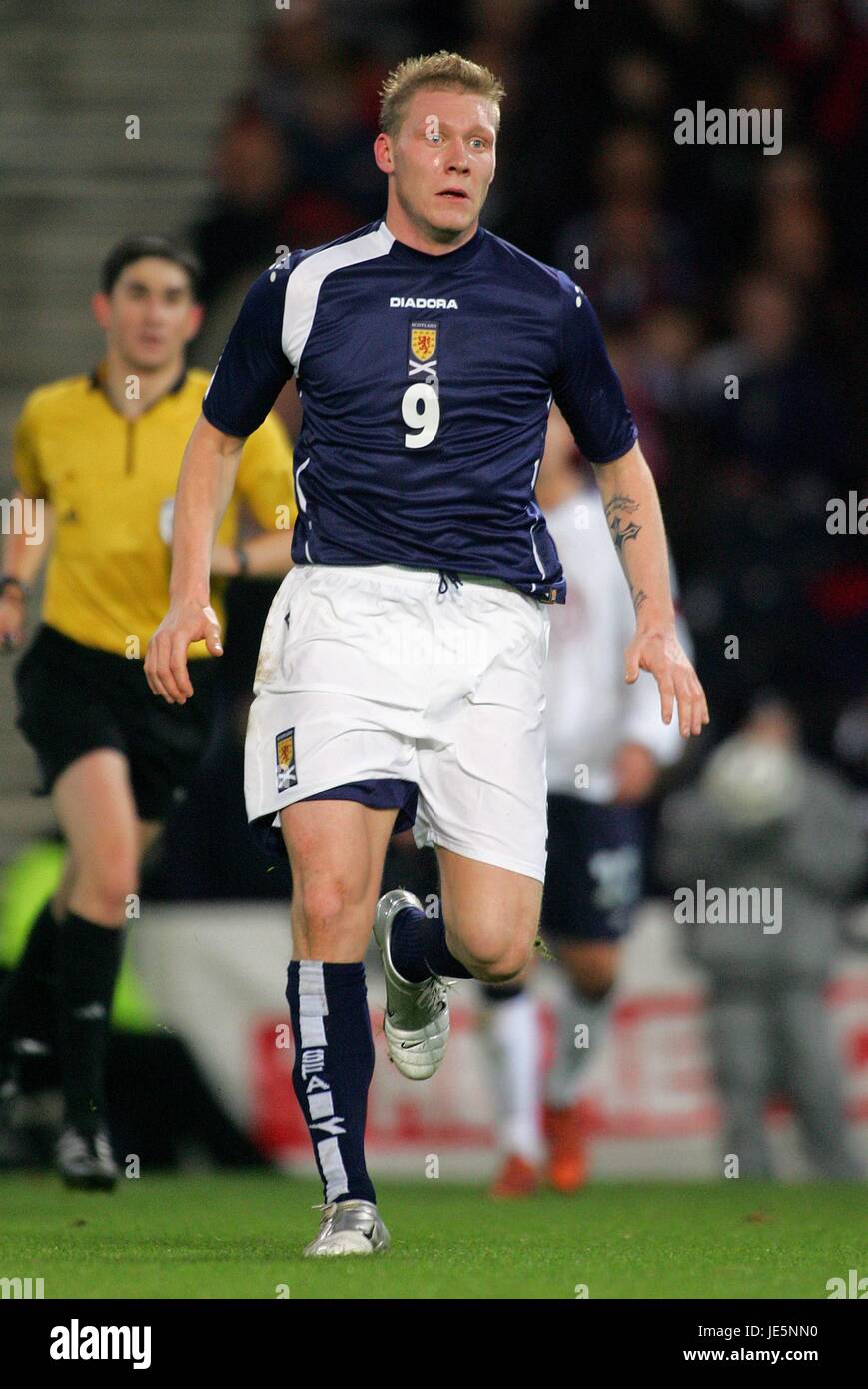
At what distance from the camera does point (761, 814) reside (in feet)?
26.2

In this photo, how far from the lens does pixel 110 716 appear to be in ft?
21.1

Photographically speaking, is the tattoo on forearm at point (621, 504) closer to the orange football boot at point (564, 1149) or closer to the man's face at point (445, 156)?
the man's face at point (445, 156)

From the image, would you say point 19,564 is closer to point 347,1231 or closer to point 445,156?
point 445,156

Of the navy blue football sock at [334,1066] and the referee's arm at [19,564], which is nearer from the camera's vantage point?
the navy blue football sock at [334,1066]

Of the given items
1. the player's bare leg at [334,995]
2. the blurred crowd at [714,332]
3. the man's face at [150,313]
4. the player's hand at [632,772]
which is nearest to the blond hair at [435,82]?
the player's bare leg at [334,995]

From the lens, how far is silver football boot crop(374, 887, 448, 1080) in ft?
16.3

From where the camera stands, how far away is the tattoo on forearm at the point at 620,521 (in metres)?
4.84

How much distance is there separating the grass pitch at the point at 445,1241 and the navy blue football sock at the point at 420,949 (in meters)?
0.55

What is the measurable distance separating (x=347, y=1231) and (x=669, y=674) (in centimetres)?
119

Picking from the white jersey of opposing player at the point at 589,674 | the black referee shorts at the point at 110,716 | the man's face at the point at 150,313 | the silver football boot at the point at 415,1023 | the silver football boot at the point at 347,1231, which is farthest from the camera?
the white jersey of opposing player at the point at 589,674

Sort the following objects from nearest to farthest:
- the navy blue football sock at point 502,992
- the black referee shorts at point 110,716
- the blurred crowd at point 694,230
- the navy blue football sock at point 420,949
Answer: the navy blue football sock at point 420,949 → the black referee shorts at point 110,716 → the navy blue football sock at point 502,992 → the blurred crowd at point 694,230

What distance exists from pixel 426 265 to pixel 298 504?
0.53 metres

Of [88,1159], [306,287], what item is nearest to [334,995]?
[306,287]

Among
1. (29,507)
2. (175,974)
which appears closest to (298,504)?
(29,507)
